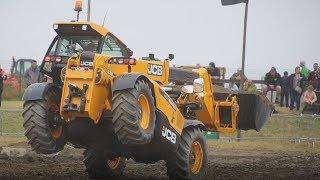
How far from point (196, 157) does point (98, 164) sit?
70.2 inches

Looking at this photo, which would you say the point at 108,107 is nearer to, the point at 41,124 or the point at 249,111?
the point at 41,124

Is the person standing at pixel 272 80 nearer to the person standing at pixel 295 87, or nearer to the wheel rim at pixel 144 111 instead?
the person standing at pixel 295 87

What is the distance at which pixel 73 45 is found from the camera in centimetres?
1084

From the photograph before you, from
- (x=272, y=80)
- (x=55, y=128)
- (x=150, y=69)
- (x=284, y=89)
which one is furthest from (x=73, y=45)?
(x=284, y=89)

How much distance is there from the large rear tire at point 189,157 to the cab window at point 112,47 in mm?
1648

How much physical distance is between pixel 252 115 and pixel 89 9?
6725 millimetres

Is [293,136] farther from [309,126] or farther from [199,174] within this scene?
[199,174]

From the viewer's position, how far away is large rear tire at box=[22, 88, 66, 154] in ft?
31.9

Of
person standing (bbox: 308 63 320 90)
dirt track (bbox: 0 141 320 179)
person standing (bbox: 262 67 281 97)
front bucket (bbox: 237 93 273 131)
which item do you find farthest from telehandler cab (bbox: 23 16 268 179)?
person standing (bbox: 262 67 281 97)

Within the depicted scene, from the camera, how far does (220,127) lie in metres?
12.5

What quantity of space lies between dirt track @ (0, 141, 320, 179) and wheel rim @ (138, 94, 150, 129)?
2.39 metres

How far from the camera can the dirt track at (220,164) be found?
12023 millimetres

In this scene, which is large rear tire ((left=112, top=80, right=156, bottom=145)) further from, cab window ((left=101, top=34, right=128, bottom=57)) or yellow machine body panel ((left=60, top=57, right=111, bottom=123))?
cab window ((left=101, top=34, right=128, bottom=57))

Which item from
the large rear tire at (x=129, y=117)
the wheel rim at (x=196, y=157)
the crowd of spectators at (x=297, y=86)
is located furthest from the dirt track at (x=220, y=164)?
the crowd of spectators at (x=297, y=86)
